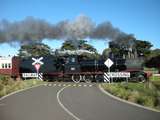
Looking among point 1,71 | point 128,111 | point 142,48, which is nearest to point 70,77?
point 1,71

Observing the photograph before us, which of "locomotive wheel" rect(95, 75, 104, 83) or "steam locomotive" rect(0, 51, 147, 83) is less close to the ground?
"steam locomotive" rect(0, 51, 147, 83)

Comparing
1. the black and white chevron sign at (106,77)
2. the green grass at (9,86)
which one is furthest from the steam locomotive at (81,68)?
the green grass at (9,86)

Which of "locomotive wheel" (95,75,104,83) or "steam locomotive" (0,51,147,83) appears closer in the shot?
"steam locomotive" (0,51,147,83)


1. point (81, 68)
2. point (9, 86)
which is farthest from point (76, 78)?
point (9, 86)

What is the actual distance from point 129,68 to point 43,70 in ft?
37.2

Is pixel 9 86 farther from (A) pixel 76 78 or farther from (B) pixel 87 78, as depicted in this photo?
(B) pixel 87 78

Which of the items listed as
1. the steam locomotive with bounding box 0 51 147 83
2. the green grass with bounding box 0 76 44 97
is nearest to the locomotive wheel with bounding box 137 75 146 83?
the steam locomotive with bounding box 0 51 147 83

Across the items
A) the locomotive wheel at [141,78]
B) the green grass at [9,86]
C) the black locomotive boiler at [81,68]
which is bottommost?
the green grass at [9,86]

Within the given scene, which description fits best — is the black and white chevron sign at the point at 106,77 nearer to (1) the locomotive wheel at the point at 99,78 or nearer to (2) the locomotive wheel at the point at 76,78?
(1) the locomotive wheel at the point at 99,78

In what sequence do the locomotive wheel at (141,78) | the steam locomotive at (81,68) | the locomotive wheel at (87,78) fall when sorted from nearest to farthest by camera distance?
the locomotive wheel at (141,78) → the steam locomotive at (81,68) → the locomotive wheel at (87,78)

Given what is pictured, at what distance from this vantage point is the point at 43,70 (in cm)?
4759

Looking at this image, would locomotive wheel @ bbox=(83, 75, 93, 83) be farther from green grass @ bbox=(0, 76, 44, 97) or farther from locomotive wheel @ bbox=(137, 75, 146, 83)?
green grass @ bbox=(0, 76, 44, 97)

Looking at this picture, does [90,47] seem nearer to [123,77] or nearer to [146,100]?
[123,77]

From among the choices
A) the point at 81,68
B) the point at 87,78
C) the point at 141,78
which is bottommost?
the point at 141,78
